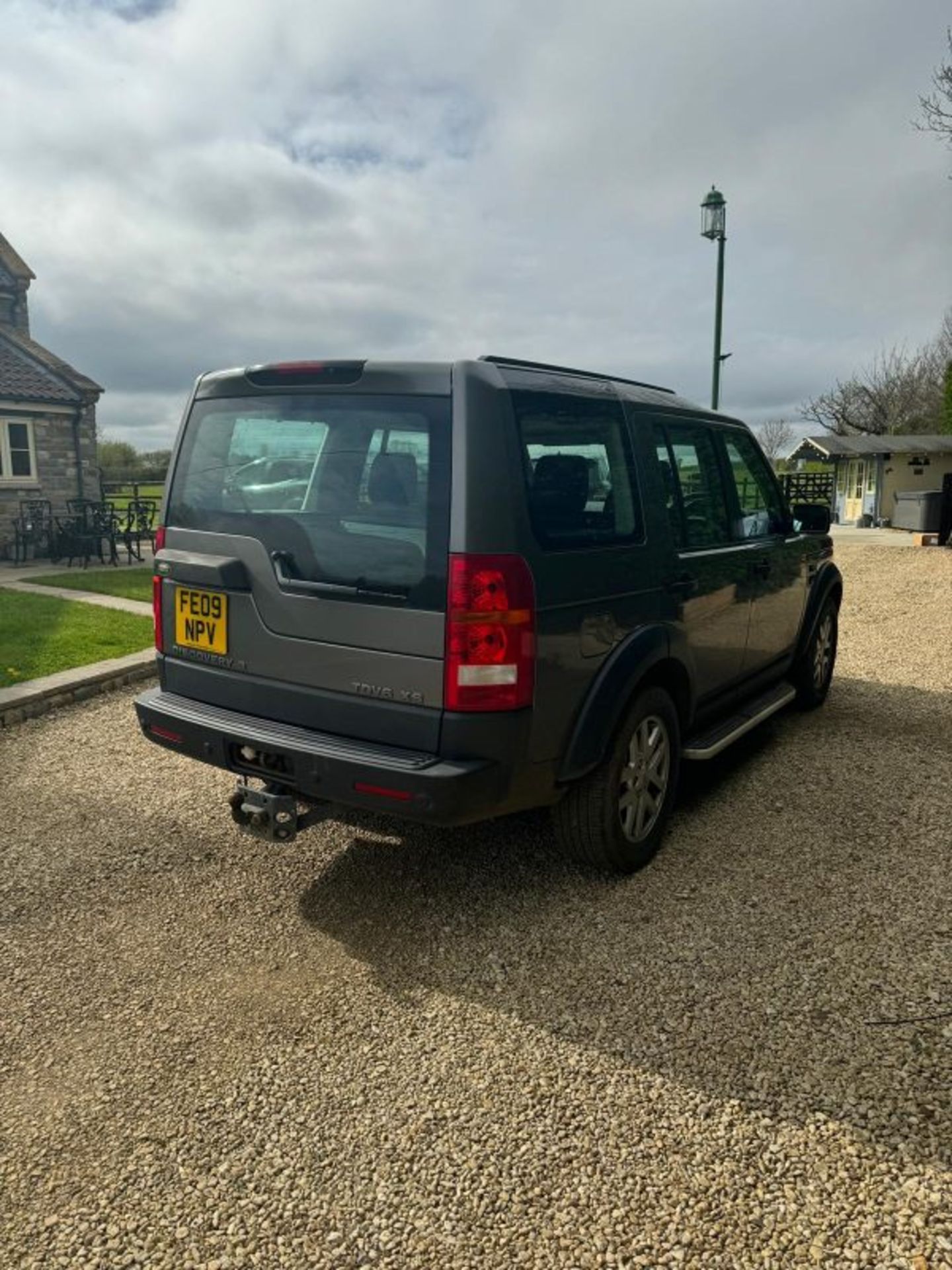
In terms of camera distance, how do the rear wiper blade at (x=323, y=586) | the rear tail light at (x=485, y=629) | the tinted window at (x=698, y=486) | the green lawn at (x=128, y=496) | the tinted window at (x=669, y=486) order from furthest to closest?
the green lawn at (x=128, y=496), the tinted window at (x=698, y=486), the tinted window at (x=669, y=486), the rear wiper blade at (x=323, y=586), the rear tail light at (x=485, y=629)

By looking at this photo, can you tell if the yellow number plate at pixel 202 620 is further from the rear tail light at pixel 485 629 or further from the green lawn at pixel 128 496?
the green lawn at pixel 128 496

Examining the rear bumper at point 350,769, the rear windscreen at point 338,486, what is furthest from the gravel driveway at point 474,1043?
the rear windscreen at point 338,486

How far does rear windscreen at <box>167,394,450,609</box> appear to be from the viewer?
2.74m

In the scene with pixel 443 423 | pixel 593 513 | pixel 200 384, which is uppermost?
pixel 200 384

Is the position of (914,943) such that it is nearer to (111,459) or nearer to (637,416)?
(637,416)

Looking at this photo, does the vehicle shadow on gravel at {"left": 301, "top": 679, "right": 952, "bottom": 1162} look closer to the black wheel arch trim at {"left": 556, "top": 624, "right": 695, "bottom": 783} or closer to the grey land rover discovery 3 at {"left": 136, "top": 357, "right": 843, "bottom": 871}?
the grey land rover discovery 3 at {"left": 136, "top": 357, "right": 843, "bottom": 871}

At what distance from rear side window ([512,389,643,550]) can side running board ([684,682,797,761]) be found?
1.10 m

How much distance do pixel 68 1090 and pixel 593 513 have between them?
2.45 metres

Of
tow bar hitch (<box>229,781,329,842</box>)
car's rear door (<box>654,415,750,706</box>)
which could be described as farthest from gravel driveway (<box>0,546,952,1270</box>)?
car's rear door (<box>654,415,750,706</box>)

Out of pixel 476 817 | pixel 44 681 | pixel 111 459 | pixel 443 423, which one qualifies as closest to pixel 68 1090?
pixel 476 817

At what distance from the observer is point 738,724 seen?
4332mm

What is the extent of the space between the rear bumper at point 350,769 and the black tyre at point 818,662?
3491 mm

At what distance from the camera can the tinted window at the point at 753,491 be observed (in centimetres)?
457

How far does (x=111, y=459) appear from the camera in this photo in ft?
123
